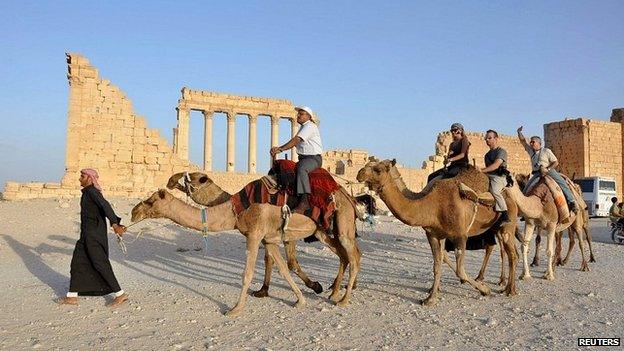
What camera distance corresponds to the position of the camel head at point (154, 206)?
17.6 ft

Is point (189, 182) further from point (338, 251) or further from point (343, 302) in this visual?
point (343, 302)

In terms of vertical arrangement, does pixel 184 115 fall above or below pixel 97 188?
above

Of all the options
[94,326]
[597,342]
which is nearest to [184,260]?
[94,326]

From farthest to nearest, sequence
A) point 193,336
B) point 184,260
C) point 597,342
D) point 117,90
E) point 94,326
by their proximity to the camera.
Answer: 1. point 117,90
2. point 184,260
3. point 94,326
4. point 193,336
5. point 597,342

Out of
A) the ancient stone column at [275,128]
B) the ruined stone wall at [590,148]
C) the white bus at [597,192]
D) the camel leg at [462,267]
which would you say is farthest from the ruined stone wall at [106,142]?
the ruined stone wall at [590,148]

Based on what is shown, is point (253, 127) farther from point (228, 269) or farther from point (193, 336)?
point (193, 336)

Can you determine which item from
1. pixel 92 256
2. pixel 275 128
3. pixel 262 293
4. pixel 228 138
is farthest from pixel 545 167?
pixel 228 138

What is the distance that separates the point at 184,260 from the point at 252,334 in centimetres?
573

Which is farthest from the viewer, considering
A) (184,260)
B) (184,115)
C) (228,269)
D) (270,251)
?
(184,115)

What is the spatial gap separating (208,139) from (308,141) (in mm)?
32320

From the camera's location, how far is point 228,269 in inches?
347

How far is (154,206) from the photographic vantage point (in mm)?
5406

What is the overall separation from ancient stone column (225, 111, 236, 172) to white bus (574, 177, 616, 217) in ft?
75.1

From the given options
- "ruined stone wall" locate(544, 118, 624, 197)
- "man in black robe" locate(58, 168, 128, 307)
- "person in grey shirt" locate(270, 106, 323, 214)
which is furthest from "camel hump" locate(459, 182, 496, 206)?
"ruined stone wall" locate(544, 118, 624, 197)
